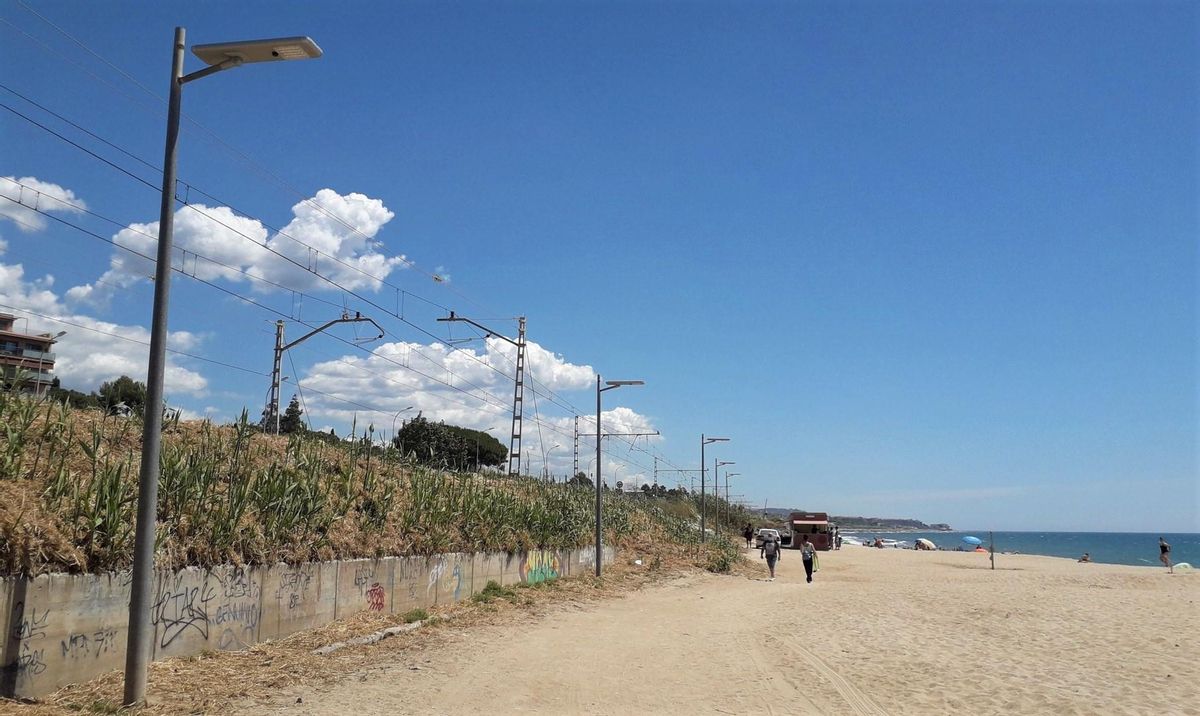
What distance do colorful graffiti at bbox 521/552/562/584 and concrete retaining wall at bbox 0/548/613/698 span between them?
551 cm

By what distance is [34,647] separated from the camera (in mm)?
9344

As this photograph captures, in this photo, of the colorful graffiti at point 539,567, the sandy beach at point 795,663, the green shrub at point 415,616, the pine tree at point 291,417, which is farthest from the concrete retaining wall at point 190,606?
the pine tree at point 291,417

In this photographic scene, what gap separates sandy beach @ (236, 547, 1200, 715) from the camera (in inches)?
441

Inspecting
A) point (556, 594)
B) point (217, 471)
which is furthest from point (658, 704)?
point (556, 594)

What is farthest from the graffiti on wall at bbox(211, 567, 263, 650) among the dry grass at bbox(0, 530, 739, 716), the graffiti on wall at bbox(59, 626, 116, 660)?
the graffiti on wall at bbox(59, 626, 116, 660)

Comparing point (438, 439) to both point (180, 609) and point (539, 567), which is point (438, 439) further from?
point (180, 609)

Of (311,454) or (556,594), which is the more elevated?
(311,454)

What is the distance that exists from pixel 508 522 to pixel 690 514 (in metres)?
56.5

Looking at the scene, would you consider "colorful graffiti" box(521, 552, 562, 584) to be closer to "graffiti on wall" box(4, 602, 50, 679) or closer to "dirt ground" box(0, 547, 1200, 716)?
"dirt ground" box(0, 547, 1200, 716)

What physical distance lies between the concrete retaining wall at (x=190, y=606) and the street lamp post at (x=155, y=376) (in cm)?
103

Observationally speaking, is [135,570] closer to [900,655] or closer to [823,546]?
[900,655]

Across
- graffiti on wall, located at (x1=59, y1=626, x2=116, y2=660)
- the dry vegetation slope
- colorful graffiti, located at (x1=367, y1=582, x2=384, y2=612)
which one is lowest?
colorful graffiti, located at (x1=367, y1=582, x2=384, y2=612)

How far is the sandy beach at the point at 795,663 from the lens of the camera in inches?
441

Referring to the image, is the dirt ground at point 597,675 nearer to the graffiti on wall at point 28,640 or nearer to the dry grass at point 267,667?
the dry grass at point 267,667
